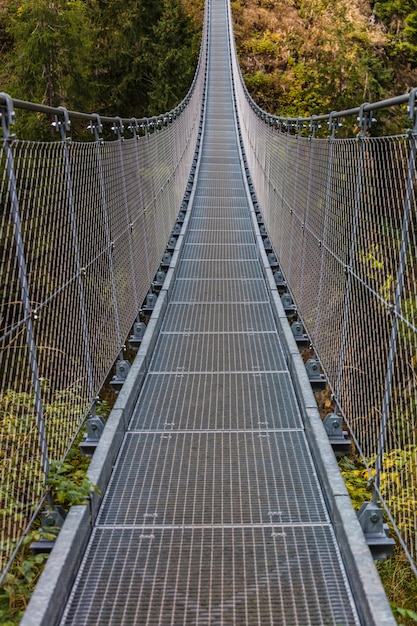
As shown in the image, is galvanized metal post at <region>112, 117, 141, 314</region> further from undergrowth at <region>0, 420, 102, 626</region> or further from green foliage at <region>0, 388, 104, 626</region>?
undergrowth at <region>0, 420, 102, 626</region>

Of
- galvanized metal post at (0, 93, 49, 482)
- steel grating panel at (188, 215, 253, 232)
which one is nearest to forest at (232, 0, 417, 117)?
steel grating panel at (188, 215, 253, 232)

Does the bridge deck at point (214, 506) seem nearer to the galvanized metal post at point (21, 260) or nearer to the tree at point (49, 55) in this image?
the galvanized metal post at point (21, 260)

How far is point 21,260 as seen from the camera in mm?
2158

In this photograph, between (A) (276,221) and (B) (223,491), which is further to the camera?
(A) (276,221)

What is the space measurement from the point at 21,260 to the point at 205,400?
6.48ft

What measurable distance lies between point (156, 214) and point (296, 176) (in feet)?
5.28

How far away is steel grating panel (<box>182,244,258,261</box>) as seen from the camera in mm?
7411

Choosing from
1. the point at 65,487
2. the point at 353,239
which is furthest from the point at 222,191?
the point at 65,487

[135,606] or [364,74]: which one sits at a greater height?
[364,74]

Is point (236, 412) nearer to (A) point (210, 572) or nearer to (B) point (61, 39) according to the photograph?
(A) point (210, 572)

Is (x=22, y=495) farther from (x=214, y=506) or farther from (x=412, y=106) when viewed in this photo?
(x=412, y=106)

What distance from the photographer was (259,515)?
2.72 meters

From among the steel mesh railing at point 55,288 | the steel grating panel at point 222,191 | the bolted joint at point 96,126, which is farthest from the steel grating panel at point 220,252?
the bolted joint at point 96,126

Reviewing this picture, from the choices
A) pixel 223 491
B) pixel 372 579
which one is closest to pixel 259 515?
pixel 223 491
